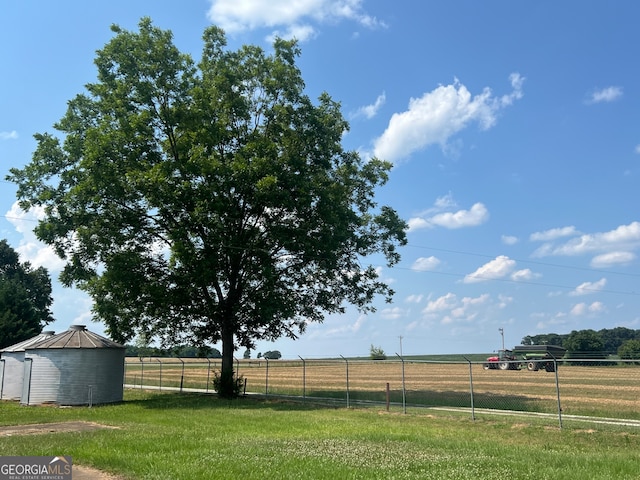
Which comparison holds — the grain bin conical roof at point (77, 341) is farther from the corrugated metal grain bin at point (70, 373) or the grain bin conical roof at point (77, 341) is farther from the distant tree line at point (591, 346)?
the distant tree line at point (591, 346)

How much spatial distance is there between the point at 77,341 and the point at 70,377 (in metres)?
1.97

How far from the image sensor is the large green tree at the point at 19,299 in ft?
181

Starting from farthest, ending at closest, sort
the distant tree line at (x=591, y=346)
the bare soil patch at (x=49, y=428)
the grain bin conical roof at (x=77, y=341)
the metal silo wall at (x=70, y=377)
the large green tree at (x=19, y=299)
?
1. the distant tree line at (x=591, y=346)
2. the large green tree at (x=19, y=299)
3. the grain bin conical roof at (x=77, y=341)
4. the metal silo wall at (x=70, y=377)
5. the bare soil patch at (x=49, y=428)

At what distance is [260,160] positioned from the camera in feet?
83.8

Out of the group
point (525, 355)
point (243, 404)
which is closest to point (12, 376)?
point (243, 404)

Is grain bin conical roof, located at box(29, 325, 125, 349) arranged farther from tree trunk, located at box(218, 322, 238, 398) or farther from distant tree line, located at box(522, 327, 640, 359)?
distant tree line, located at box(522, 327, 640, 359)

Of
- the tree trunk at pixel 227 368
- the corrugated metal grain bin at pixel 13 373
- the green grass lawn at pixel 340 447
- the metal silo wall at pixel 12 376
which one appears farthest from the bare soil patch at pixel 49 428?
the metal silo wall at pixel 12 376

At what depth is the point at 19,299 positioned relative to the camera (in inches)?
2371

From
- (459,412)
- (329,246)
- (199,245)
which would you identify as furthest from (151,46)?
(459,412)

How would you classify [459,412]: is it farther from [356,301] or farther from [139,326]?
[139,326]

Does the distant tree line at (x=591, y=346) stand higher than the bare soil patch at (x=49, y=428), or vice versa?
the distant tree line at (x=591, y=346)

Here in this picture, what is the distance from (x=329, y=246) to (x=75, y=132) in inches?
582

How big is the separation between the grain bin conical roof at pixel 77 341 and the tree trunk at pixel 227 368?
18.7ft

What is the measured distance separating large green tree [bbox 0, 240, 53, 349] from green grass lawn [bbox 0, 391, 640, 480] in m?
41.0
